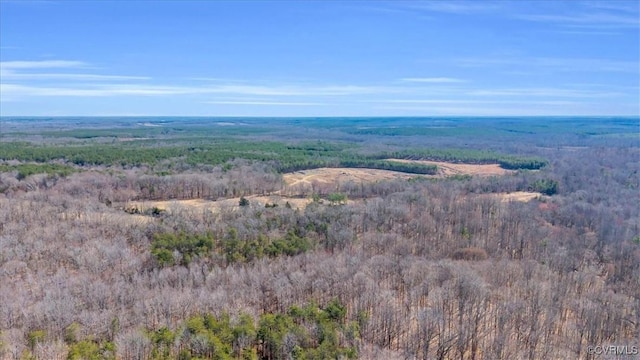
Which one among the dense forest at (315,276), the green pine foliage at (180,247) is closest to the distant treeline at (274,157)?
the dense forest at (315,276)

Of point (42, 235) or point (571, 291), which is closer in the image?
point (571, 291)

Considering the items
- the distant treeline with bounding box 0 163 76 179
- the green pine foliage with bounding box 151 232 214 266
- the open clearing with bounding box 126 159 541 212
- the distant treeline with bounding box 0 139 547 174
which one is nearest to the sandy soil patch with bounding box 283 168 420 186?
the open clearing with bounding box 126 159 541 212

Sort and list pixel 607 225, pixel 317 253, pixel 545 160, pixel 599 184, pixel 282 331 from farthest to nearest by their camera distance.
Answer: pixel 545 160
pixel 599 184
pixel 607 225
pixel 317 253
pixel 282 331

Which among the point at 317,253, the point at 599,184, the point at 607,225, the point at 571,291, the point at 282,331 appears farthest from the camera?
the point at 599,184

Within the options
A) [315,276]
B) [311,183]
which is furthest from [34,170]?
[315,276]

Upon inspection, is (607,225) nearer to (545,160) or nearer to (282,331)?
(282,331)

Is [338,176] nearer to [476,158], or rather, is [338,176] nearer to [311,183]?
[311,183]

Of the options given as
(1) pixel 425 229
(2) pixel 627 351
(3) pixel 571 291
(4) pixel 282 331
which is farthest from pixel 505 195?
(4) pixel 282 331

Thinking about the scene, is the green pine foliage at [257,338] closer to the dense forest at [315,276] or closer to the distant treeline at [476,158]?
the dense forest at [315,276]
